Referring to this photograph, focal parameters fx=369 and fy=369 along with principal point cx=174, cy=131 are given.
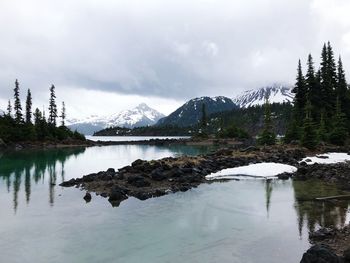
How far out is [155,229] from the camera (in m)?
20.6

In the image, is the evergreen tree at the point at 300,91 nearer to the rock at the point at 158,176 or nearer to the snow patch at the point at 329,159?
the snow patch at the point at 329,159

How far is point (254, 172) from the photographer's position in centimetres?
3944

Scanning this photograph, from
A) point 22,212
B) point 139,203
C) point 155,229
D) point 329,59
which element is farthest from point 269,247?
point 329,59

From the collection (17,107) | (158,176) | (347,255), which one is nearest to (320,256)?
(347,255)

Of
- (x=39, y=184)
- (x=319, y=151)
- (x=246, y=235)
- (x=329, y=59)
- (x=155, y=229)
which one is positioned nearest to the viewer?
(x=246, y=235)

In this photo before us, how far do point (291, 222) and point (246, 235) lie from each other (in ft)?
12.0

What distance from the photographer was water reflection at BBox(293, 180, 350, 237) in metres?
20.7

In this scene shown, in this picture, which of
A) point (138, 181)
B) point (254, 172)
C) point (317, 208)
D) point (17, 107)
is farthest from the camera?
point (17, 107)

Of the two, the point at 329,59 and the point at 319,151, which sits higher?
the point at 329,59

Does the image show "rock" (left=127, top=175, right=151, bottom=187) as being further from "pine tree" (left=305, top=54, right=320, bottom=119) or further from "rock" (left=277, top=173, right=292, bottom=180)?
"pine tree" (left=305, top=54, right=320, bottom=119)

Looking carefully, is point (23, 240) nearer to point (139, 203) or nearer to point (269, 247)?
point (139, 203)

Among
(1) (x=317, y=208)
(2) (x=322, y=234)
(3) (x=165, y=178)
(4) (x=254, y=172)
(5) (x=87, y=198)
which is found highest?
(4) (x=254, y=172)

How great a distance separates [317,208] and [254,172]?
50.1 ft

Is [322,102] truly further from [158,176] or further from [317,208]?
[317,208]
